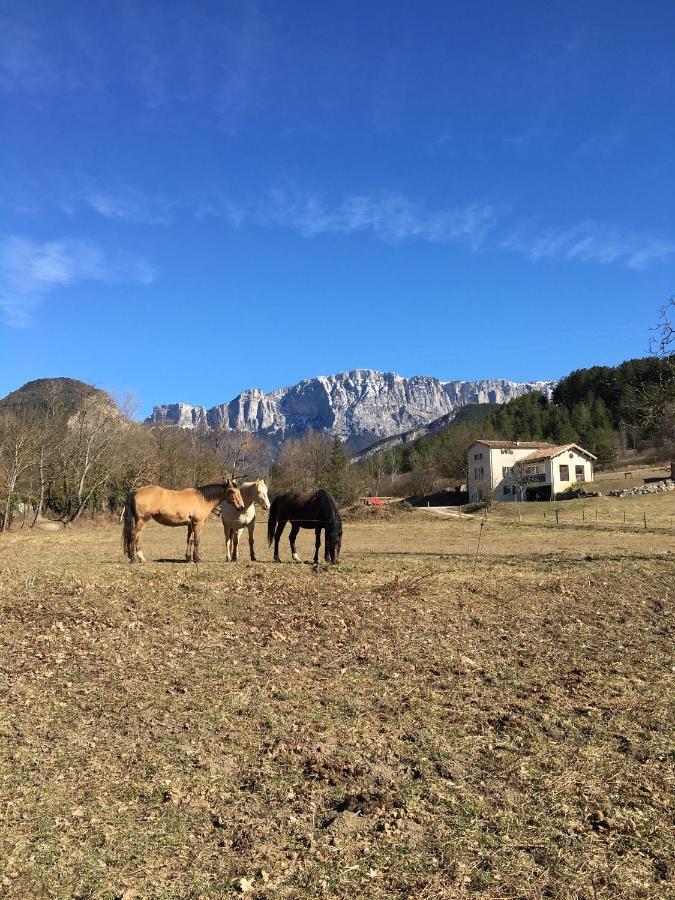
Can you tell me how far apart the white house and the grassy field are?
6188 cm

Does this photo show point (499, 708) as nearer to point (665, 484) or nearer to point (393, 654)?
point (393, 654)

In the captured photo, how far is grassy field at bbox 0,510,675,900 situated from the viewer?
424 centimetres

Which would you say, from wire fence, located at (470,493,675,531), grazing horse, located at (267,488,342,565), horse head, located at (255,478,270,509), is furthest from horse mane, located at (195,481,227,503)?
wire fence, located at (470,493,675,531)

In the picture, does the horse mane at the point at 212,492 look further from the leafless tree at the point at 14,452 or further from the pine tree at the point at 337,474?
the pine tree at the point at 337,474

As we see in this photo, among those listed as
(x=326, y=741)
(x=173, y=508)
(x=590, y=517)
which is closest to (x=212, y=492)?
(x=173, y=508)

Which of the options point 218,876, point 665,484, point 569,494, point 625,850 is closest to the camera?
point 218,876

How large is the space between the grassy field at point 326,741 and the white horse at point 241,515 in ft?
13.2

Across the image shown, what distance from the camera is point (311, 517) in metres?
18.0

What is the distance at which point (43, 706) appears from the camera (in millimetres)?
7152

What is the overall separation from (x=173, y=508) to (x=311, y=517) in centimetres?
406

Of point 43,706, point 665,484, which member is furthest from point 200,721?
point 665,484

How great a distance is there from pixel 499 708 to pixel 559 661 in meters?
2.51

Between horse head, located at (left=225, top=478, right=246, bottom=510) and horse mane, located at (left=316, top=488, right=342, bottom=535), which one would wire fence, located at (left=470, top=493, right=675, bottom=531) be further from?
horse head, located at (left=225, top=478, right=246, bottom=510)

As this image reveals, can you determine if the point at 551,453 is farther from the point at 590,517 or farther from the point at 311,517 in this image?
the point at 311,517
